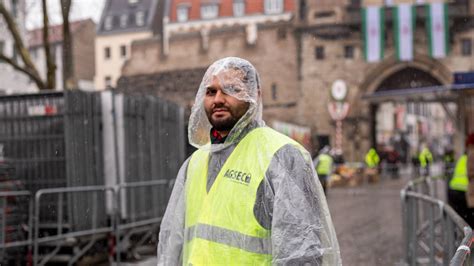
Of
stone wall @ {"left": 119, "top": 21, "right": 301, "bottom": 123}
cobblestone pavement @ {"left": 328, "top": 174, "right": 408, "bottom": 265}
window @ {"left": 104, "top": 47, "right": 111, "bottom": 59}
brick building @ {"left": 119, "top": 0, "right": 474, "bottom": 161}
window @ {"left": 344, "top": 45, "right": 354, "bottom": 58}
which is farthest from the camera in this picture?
window @ {"left": 104, "top": 47, "right": 111, "bottom": 59}

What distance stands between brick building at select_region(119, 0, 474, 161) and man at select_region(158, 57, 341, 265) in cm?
3940

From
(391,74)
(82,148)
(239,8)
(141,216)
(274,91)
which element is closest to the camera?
(82,148)

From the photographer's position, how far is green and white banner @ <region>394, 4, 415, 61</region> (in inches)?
1708

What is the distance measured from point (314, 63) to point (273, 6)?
50.5 feet

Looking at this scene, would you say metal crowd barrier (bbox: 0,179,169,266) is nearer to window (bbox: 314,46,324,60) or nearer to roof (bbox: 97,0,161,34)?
window (bbox: 314,46,324,60)

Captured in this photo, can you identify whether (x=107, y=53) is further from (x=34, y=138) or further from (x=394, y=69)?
(x=34, y=138)

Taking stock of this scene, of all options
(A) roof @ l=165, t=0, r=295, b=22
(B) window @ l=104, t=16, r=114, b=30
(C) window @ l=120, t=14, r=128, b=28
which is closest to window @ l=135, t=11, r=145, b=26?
(C) window @ l=120, t=14, r=128, b=28

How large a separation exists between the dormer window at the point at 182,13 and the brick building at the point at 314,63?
27.6ft

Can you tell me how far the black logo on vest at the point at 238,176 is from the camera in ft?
10.1

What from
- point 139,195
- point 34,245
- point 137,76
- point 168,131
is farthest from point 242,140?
point 137,76

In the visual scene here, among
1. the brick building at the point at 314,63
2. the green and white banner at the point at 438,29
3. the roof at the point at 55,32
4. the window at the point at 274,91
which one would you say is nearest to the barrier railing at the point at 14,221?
the roof at the point at 55,32

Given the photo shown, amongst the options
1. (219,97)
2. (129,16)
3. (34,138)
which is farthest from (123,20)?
(219,97)

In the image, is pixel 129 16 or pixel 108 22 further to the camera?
pixel 108 22

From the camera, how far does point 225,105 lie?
10.5 ft
